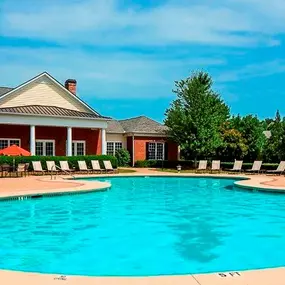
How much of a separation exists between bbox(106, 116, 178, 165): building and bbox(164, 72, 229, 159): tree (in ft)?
11.6

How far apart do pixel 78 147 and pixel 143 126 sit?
754cm

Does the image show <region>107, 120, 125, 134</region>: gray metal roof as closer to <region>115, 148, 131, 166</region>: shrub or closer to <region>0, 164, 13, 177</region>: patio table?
<region>115, 148, 131, 166</region>: shrub

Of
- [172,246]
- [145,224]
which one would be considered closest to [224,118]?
[145,224]

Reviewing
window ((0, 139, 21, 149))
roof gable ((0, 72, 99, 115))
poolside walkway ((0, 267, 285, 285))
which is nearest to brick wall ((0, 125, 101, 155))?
window ((0, 139, 21, 149))

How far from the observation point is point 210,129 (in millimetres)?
36219

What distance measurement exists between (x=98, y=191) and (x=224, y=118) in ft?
74.2

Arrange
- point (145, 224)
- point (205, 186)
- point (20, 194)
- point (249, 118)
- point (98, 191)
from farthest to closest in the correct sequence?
point (249, 118) < point (205, 186) < point (98, 191) < point (20, 194) < point (145, 224)

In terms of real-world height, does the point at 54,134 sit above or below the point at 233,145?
above

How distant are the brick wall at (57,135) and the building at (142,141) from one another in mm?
2616

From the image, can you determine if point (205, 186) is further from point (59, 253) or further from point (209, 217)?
point (59, 253)

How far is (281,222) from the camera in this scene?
12.8 meters

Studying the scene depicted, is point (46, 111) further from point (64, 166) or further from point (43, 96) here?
point (64, 166)

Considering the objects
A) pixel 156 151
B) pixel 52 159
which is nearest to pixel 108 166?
pixel 52 159

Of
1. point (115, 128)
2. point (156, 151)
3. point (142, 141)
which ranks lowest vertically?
point (156, 151)
